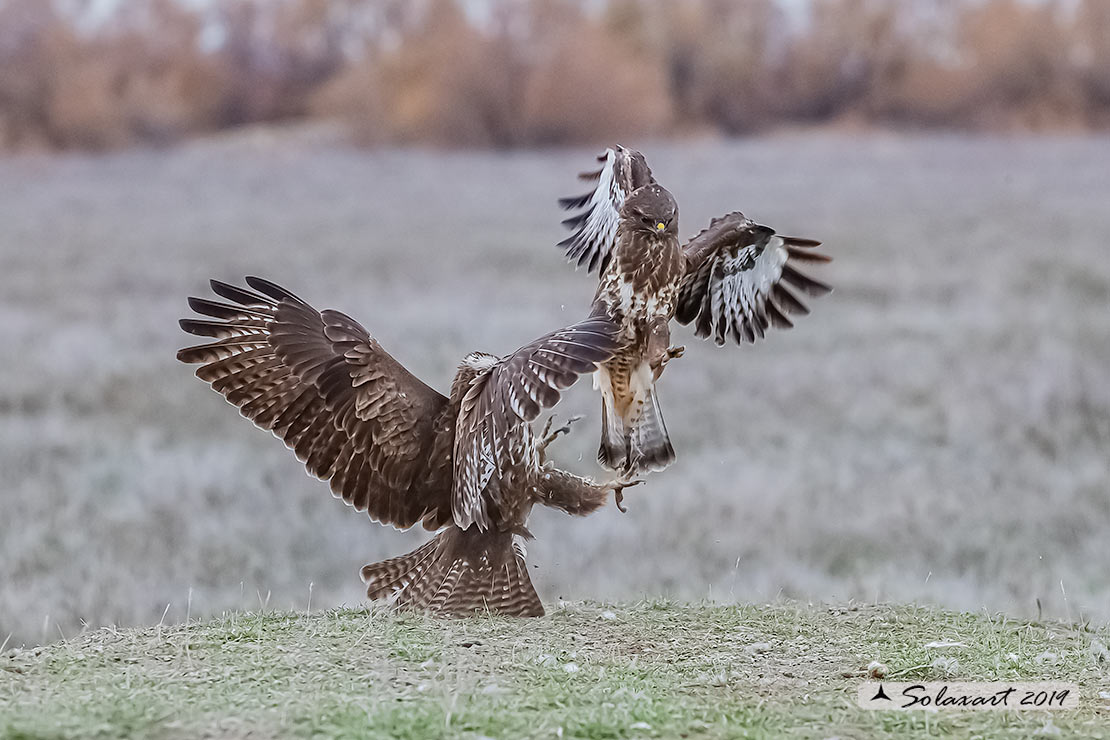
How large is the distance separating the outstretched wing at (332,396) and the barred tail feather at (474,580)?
19 centimetres

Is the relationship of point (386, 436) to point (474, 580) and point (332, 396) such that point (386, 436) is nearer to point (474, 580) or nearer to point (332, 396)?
point (332, 396)

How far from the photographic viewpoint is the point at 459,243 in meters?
19.5

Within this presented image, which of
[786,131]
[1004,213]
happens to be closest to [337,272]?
[1004,213]

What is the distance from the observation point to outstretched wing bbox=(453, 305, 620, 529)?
14.8 ft

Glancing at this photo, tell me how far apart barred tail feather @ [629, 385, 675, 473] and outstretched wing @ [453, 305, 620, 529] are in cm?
37

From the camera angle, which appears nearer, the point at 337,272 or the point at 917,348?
the point at 917,348

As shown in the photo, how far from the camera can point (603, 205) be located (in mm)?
5348

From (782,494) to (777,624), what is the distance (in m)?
4.24

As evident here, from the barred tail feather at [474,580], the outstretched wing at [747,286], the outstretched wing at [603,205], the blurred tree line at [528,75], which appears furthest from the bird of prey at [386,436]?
the blurred tree line at [528,75]

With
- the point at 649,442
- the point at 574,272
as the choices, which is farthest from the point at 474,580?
the point at 574,272

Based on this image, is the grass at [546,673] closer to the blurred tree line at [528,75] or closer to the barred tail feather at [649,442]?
the barred tail feather at [649,442]

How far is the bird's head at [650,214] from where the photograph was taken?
482cm

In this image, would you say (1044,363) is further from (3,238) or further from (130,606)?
(3,238)

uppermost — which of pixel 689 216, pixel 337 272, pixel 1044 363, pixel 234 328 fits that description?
pixel 689 216
